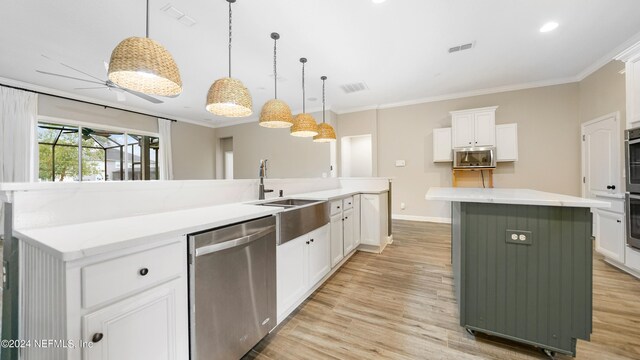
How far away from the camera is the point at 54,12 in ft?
8.15

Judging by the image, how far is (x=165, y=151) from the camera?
6.37 meters

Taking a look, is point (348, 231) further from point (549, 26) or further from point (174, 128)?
point (174, 128)

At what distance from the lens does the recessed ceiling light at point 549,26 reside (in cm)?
270

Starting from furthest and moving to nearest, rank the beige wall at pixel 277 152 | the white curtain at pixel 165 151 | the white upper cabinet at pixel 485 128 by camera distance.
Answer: the white curtain at pixel 165 151 → the beige wall at pixel 277 152 → the white upper cabinet at pixel 485 128

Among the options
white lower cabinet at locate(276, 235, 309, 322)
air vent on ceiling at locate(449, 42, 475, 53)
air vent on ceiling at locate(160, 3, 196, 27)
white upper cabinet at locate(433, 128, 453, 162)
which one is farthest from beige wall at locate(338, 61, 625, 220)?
white lower cabinet at locate(276, 235, 309, 322)

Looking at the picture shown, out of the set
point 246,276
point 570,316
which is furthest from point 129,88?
point 570,316

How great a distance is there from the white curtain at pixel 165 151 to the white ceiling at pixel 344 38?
6.48ft

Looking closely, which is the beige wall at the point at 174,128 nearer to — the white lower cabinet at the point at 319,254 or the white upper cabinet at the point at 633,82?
the white lower cabinet at the point at 319,254

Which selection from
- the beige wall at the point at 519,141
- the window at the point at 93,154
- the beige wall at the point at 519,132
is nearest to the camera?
the beige wall at the point at 519,132

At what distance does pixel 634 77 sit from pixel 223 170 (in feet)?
29.1

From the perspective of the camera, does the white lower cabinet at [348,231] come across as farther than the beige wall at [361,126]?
No

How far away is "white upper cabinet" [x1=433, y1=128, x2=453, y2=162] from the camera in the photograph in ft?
15.8

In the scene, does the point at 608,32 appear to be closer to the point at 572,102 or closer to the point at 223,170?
the point at 572,102

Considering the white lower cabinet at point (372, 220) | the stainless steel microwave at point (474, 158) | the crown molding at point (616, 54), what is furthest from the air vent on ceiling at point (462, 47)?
the white lower cabinet at point (372, 220)
